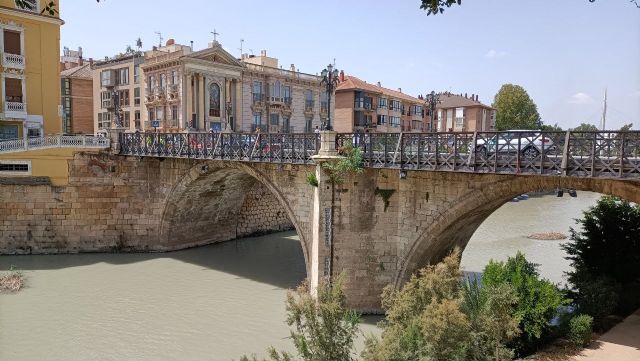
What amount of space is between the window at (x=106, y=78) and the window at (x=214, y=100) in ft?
34.9

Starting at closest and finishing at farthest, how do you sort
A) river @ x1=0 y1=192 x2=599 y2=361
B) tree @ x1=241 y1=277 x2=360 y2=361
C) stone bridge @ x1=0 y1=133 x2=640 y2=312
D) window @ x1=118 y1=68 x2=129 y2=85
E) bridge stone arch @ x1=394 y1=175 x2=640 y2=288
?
tree @ x1=241 y1=277 x2=360 y2=361 → bridge stone arch @ x1=394 y1=175 x2=640 y2=288 → stone bridge @ x1=0 y1=133 x2=640 y2=312 → river @ x1=0 y1=192 x2=599 y2=361 → window @ x1=118 y1=68 x2=129 y2=85

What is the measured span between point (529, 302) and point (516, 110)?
54227 millimetres

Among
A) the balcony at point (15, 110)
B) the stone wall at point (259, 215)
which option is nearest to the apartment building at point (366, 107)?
the stone wall at point (259, 215)

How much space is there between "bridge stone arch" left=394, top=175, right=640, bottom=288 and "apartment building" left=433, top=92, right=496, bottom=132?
47.6m

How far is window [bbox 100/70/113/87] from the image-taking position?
133 feet

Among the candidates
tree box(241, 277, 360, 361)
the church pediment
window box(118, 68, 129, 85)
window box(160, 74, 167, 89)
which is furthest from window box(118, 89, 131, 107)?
tree box(241, 277, 360, 361)

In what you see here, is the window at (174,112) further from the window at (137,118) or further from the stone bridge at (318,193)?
the stone bridge at (318,193)

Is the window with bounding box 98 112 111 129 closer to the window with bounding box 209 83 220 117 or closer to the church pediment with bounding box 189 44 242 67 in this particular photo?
the window with bounding box 209 83 220 117

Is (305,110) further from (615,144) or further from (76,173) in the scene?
(615,144)

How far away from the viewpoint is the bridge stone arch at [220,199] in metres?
18.0

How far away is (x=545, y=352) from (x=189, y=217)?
18601 mm

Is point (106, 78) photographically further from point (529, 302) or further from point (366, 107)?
point (529, 302)

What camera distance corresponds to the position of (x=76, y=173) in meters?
23.5

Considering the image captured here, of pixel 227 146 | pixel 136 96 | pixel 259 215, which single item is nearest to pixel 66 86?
pixel 136 96
